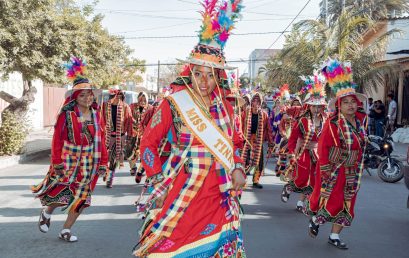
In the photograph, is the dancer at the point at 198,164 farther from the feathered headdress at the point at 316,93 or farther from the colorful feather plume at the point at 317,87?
the colorful feather plume at the point at 317,87

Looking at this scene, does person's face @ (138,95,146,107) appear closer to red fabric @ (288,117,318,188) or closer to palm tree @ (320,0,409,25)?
red fabric @ (288,117,318,188)

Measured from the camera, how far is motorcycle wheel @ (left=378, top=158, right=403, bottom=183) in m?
11.2

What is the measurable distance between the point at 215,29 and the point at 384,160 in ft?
28.5

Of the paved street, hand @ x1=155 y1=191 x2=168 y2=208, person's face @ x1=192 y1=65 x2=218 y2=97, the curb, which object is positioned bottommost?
the curb

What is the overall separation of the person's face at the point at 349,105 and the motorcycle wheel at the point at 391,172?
594cm

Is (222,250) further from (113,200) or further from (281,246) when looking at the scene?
(113,200)

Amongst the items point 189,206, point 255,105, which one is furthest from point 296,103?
point 189,206

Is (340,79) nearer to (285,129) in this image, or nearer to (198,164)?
(198,164)

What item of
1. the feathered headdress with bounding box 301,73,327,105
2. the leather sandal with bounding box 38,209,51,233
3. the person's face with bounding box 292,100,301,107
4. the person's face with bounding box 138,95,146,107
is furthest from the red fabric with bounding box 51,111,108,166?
the person's face with bounding box 292,100,301,107

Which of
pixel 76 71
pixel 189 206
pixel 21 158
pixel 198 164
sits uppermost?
pixel 76 71

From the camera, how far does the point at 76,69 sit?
6336 millimetres

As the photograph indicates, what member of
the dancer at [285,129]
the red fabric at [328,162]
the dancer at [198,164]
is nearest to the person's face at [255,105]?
the dancer at [285,129]

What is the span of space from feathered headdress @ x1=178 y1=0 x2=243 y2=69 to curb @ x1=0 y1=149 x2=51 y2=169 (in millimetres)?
10231

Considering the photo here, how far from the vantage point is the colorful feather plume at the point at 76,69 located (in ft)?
20.6
